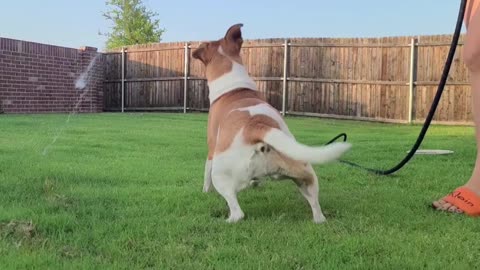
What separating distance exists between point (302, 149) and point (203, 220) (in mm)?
656

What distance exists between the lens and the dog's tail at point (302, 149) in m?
2.52

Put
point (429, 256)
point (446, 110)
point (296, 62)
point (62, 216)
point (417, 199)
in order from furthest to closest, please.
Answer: point (296, 62) → point (446, 110) → point (417, 199) → point (62, 216) → point (429, 256)

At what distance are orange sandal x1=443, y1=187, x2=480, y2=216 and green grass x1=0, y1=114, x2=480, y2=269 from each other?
4.5 inches

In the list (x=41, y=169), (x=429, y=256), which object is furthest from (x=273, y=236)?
(x=41, y=169)

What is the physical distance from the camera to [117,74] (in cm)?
1767

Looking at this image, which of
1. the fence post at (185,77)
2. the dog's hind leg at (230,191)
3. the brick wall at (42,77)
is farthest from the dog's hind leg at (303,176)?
the fence post at (185,77)

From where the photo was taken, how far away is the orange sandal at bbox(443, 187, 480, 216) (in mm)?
→ 3107

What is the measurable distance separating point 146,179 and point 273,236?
72.4 inches

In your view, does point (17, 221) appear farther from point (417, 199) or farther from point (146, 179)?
point (417, 199)

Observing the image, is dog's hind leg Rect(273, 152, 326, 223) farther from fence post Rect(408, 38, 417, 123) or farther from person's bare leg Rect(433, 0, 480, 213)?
fence post Rect(408, 38, 417, 123)

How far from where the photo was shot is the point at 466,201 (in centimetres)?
317

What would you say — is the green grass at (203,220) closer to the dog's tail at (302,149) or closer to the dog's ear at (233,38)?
the dog's tail at (302,149)

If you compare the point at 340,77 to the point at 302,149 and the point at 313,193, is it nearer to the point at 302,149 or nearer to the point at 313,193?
the point at 313,193

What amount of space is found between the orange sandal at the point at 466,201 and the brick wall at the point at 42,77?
12583mm
